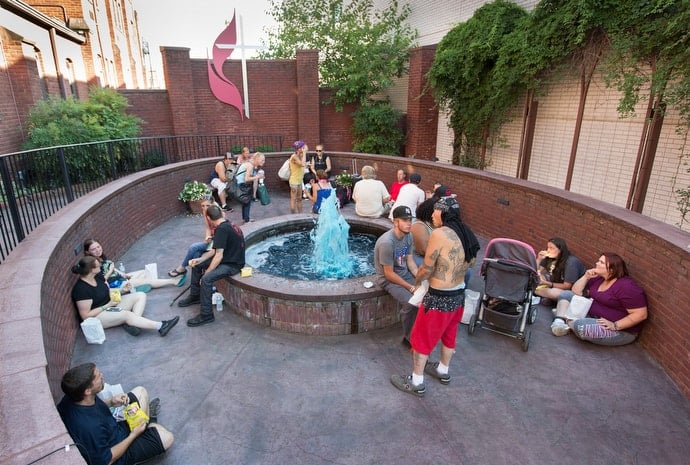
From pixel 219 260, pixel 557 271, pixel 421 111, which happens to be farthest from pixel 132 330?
pixel 421 111

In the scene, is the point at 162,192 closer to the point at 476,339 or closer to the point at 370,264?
the point at 370,264

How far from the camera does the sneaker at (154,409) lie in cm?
359

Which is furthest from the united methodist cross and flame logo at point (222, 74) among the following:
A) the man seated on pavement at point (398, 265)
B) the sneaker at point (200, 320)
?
the man seated on pavement at point (398, 265)

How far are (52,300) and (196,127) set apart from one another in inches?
474

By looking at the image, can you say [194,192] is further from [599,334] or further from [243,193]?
[599,334]

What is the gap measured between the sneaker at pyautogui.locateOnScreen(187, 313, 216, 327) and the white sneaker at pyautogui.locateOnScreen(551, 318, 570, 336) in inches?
172

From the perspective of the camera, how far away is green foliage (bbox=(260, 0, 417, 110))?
1558 cm

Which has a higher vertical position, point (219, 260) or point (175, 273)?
point (219, 260)

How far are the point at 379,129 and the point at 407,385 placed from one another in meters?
12.8

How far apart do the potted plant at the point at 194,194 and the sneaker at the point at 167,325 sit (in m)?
5.33

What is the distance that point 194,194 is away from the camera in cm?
1016

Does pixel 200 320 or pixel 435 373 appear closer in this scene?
pixel 435 373

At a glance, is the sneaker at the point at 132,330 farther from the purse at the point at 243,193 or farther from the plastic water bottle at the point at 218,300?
the purse at the point at 243,193

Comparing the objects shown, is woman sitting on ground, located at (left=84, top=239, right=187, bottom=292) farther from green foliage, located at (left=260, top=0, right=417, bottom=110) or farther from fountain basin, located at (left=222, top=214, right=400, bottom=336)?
green foliage, located at (left=260, top=0, right=417, bottom=110)
